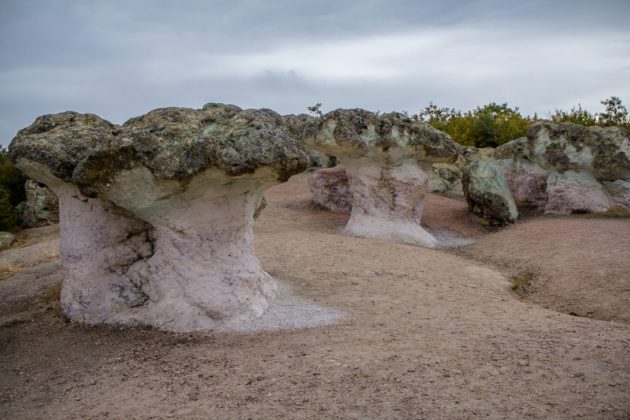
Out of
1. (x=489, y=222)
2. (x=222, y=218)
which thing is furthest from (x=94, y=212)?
(x=489, y=222)

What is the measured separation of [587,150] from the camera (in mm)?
12227

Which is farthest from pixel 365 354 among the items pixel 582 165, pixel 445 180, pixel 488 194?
pixel 445 180

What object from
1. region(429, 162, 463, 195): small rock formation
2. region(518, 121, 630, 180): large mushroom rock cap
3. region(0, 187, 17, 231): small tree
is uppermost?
region(518, 121, 630, 180): large mushroom rock cap

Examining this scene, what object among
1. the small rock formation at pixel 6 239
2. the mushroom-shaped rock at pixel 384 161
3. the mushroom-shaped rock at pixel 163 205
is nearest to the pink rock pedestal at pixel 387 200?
the mushroom-shaped rock at pixel 384 161

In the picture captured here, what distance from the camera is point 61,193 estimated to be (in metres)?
6.10

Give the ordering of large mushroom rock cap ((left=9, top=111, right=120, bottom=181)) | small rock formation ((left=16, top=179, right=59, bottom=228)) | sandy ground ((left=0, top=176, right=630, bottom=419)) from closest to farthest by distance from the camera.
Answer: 1. sandy ground ((left=0, top=176, right=630, bottom=419))
2. large mushroom rock cap ((left=9, top=111, right=120, bottom=181))
3. small rock formation ((left=16, top=179, right=59, bottom=228))

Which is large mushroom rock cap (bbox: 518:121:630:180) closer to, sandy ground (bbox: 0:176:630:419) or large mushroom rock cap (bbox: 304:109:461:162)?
large mushroom rock cap (bbox: 304:109:461:162)

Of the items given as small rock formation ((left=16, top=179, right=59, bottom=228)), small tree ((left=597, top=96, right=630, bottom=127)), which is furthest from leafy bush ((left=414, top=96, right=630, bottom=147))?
small rock formation ((left=16, top=179, right=59, bottom=228))

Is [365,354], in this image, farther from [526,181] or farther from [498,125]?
[498,125]

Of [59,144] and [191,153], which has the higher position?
[59,144]

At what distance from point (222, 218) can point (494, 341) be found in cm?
278

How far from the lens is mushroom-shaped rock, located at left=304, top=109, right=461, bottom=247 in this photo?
1057 centimetres

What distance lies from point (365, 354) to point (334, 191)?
8604mm

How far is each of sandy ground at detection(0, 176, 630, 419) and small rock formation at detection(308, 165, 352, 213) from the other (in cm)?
472
